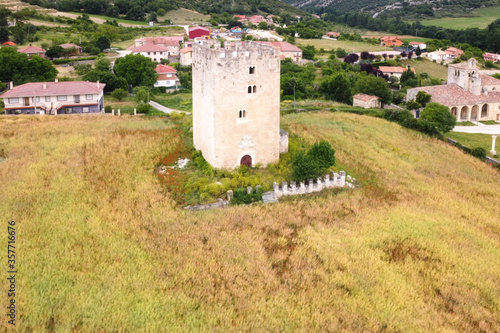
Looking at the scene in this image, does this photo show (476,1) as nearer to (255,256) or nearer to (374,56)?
(374,56)

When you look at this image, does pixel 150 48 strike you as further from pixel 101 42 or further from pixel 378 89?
pixel 378 89

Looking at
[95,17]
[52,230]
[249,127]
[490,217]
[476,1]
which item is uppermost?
[476,1]

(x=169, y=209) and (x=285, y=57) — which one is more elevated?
(x=285, y=57)

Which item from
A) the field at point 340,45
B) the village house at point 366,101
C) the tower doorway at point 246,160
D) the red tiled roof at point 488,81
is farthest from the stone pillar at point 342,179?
the field at point 340,45

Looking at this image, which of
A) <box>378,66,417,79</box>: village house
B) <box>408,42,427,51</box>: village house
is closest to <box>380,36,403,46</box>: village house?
<box>408,42,427,51</box>: village house

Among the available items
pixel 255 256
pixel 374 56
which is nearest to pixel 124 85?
pixel 255 256

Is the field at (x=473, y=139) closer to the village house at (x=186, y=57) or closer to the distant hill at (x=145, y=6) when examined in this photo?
the village house at (x=186, y=57)
